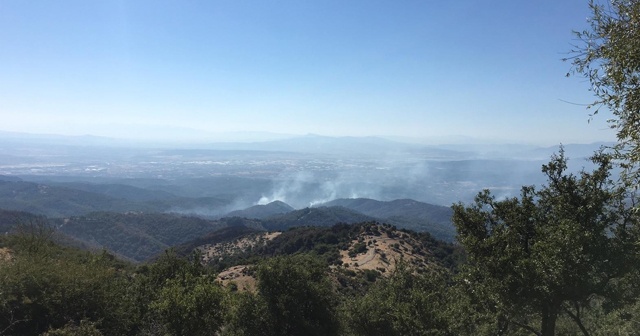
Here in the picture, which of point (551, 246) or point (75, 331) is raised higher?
point (551, 246)

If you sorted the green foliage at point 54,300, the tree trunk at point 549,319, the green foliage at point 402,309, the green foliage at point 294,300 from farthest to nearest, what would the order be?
the green foliage at point 294,300, the green foliage at point 402,309, the green foliage at point 54,300, the tree trunk at point 549,319

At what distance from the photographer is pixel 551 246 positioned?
11547 mm

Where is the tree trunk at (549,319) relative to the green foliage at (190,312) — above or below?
above

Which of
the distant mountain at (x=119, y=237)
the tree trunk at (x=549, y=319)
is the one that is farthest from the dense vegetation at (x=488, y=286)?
the distant mountain at (x=119, y=237)

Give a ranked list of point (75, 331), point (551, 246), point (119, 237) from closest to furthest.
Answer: point (551, 246), point (75, 331), point (119, 237)

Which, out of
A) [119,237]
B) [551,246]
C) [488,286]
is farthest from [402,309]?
[119,237]

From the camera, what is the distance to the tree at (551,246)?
37.8 ft

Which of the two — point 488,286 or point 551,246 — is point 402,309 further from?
point 551,246

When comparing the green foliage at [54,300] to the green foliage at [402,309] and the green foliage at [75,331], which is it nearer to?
the green foliage at [75,331]

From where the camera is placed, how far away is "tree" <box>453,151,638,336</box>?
11.5m

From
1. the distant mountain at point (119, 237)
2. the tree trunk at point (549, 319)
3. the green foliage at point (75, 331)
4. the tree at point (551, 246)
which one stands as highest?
the tree at point (551, 246)

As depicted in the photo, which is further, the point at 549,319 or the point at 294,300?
the point at 294,300

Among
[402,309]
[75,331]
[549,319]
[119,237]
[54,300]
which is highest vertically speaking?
[549,319]

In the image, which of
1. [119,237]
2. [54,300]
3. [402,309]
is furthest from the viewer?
[119,237]
